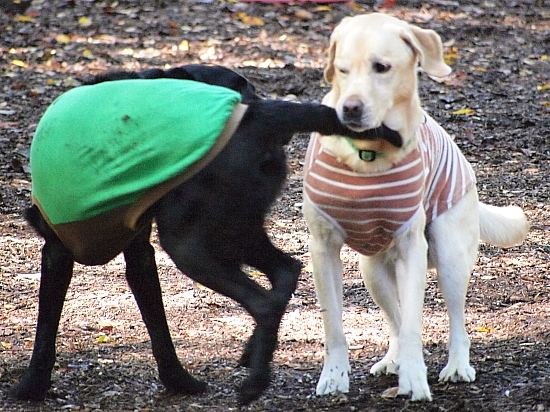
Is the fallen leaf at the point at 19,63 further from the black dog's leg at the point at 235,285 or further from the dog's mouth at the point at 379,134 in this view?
the black dog's leg at the point at 235,285

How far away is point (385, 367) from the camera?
3.76m

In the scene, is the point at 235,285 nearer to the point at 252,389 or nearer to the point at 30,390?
the point at 252,389

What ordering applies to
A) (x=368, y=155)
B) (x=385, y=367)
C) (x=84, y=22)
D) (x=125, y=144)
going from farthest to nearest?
(x=84, y=22) < (x=385, y=367) < (x=368, y=155) < (x=125, y=144)

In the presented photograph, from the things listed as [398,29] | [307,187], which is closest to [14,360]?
[307,187]

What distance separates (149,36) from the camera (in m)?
10.5

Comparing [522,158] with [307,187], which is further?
[522,158]

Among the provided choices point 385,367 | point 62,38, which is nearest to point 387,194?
point 385,367

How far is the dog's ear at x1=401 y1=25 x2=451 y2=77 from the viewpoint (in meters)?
3.53

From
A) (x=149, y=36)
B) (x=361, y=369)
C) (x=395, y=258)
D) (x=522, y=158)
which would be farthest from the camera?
(x=149, y=36)

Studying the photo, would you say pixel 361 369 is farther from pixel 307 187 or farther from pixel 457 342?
pixel 307 187

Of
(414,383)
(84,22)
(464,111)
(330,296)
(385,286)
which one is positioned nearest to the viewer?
(414,383)

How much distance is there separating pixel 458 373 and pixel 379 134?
1073mm

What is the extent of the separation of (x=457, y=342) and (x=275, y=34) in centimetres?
763

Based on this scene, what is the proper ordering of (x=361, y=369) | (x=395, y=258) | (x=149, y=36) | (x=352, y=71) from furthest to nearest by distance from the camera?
(x=149, y=36) < (x=361, y=369) < (x=395, y=258) < (x=352, y=71)
